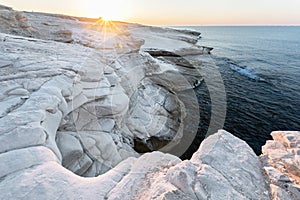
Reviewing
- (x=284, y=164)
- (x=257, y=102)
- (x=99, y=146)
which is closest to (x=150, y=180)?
(x=284, y=164)

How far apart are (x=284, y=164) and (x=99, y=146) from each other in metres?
6.31

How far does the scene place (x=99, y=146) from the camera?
8164mm

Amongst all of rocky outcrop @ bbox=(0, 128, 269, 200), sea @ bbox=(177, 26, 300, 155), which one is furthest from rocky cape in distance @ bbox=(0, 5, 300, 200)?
sea @ bbox=(177, 26, 300, 155)

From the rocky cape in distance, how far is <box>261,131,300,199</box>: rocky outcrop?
21mm

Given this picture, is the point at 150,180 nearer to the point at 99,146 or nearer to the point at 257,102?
the point at 99,146

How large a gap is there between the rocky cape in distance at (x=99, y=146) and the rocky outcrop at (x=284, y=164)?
21 mm

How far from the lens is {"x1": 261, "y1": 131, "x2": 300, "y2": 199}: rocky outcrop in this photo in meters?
4.29

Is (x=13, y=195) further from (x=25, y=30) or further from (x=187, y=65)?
(x=187, y=65)

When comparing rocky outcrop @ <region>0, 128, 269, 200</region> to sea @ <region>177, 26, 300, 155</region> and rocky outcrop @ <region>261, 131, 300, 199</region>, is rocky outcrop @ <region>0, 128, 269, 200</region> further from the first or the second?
sea @ <region>177, 26, 300, 155</region>

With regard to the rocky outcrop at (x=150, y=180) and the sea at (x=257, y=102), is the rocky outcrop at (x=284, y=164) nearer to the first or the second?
the rocky outcrop at (x=150, y=180)

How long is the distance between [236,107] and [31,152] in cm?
1839

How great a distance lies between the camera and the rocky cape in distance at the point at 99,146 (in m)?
4.00

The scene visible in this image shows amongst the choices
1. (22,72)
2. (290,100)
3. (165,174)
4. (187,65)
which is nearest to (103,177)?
(165,174)

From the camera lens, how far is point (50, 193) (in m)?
3.71
